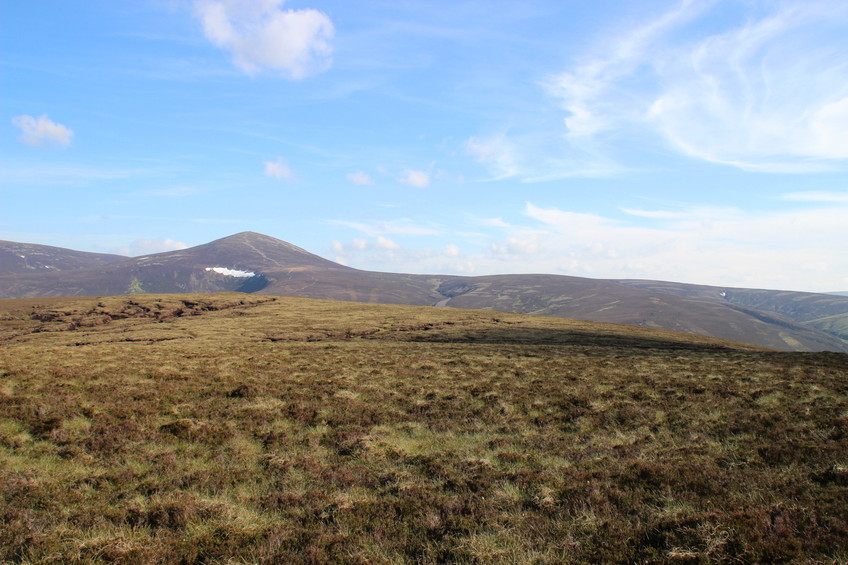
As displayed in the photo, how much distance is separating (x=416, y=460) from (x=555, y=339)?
4182 cm

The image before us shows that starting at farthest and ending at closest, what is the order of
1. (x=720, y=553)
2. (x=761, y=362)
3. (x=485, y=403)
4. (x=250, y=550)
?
1. (x=761, y=362)
2. (x=485, y=403)
3. (x=250, y=550)
4. (x=720, y=553)

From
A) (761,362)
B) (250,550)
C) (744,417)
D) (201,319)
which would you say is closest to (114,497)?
(250,550)

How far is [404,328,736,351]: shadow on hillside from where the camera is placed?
4988cm

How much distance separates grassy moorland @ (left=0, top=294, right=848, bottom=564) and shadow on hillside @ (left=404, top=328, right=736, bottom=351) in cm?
1528

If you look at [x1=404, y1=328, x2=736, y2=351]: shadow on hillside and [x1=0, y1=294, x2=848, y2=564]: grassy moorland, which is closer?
[x1=0, y1=294, x2=848, y2=564]: grassy moorland

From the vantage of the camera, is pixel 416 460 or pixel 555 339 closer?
pixel 416 460

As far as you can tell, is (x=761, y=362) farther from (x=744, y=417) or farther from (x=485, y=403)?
(x=485, y=403)

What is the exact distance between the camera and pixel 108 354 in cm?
3216

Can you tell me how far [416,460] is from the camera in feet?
49.8

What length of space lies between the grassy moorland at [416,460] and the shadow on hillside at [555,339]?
1528cm

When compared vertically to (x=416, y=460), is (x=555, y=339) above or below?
below

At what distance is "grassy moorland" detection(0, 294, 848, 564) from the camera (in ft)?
29.4

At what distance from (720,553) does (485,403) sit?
15.4m

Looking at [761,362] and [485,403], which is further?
[761,362]
